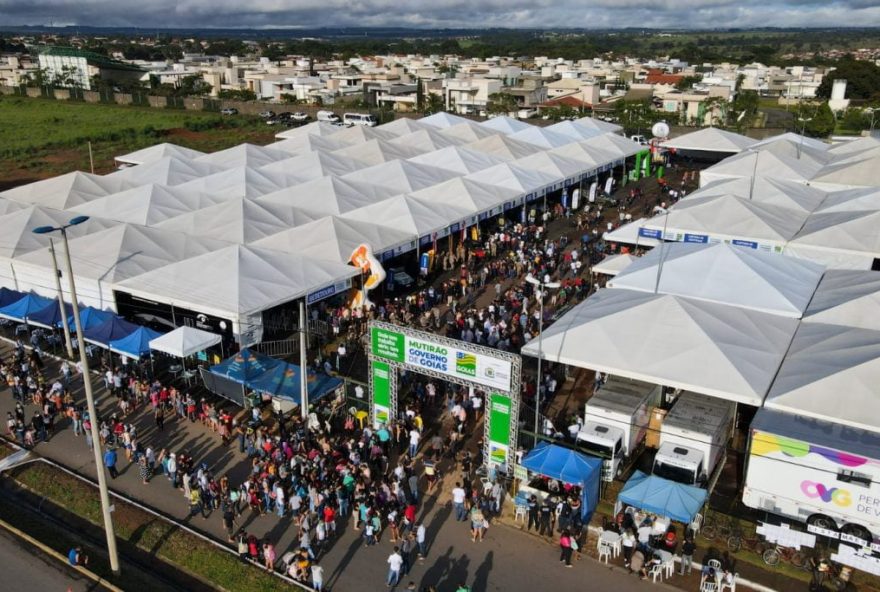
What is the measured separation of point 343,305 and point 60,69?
106 metres

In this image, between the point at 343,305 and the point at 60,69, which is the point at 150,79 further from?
the point at 343,305

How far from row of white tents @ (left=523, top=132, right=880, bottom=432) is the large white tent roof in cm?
690

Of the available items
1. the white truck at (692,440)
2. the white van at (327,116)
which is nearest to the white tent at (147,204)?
the white truck at (692,440)

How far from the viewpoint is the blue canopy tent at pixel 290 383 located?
15.9 meters

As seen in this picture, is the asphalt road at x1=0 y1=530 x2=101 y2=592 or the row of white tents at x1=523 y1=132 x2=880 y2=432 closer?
the asphalt road at x1=0 y1=530 x2=101 y2=592

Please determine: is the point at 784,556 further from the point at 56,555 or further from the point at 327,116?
the point at 327,116

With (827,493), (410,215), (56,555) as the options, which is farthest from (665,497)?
(410,215)

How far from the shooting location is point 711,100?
6631 centimetres

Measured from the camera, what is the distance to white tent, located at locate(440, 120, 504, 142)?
40.2m

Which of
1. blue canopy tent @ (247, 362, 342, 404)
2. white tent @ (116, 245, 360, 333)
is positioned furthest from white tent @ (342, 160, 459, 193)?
blue canopy tent @ (247, 362, 342, 404)

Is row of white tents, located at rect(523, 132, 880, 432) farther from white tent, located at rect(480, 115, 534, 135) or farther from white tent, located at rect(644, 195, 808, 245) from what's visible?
white tent, located at rect(480, 115, 534, 135)

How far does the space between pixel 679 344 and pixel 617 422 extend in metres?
2.05

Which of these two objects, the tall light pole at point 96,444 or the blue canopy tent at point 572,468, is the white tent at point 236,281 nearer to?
the tall light pole at point 96,444

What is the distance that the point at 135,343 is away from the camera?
17.6 metres
